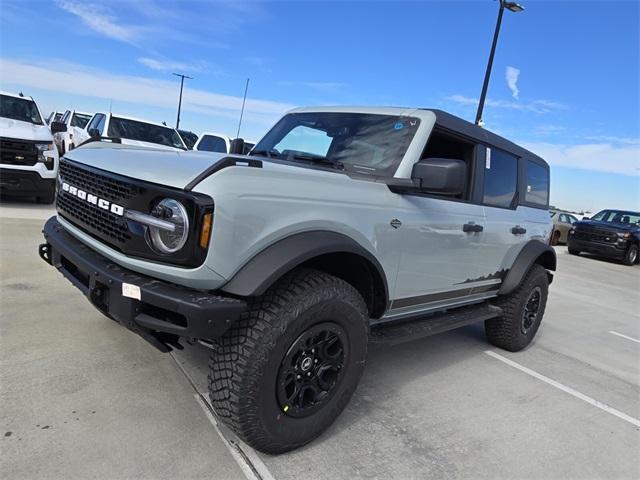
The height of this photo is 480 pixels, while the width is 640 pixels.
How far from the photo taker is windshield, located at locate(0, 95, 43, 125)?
29.2ft

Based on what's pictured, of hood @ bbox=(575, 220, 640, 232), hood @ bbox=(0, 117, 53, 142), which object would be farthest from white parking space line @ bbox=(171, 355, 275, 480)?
hood @ bbox=(575, 220, 640, 232)

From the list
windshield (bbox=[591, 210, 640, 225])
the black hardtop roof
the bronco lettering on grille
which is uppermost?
the black hardtop roof

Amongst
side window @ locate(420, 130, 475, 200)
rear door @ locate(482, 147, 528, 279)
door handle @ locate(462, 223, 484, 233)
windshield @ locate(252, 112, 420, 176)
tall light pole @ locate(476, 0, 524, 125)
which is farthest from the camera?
tall light pole @ locate(476, 0, 524, 125)

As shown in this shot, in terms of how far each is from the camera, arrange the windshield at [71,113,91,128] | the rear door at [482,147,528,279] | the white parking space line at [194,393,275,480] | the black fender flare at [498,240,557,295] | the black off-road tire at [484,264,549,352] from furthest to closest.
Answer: the windshield at [71,113,91,128], the black off-road tire at [484,264,549,352], the black fender flare at [498,240,557,295], the rear door at [482,147,528,279], the white parking space line at [194,393,275,480]

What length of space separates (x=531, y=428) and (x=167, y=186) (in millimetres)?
2721

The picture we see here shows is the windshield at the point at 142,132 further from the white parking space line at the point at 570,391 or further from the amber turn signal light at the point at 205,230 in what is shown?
the amber turn signal light at the point at 205,230

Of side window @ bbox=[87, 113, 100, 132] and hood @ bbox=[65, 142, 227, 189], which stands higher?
side window @ bbox=[87, 113, 100, 132]

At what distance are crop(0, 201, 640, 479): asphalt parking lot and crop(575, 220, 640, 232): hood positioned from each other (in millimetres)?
12684

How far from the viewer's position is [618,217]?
55.7ft

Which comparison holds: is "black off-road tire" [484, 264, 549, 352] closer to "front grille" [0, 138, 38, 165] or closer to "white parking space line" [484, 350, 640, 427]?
"white parking space line" [484, 350, 640, 427]

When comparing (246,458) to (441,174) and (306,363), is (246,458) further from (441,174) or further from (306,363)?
(441,174)

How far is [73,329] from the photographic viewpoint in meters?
3.61

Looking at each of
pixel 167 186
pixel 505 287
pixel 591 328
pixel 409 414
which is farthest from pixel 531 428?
pixel 591 328

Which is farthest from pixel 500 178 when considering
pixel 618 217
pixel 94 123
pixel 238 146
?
pixel 618 217
